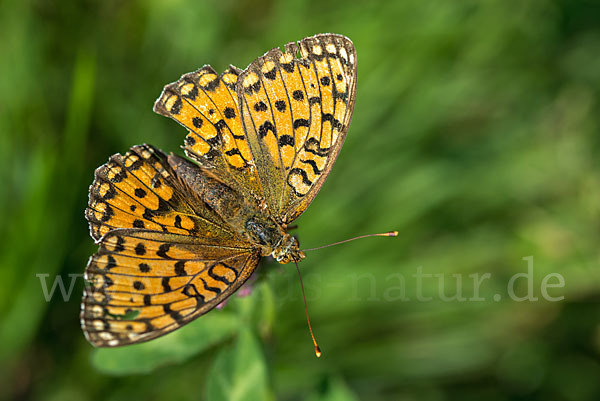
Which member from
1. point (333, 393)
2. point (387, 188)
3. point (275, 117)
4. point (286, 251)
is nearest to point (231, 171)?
point (275, 117)

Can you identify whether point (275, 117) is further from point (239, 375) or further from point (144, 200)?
point (239, 375)

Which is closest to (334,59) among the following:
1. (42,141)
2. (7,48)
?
(42,141)

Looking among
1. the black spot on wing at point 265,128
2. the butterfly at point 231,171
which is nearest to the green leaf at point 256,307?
the butterfly at point 231,171

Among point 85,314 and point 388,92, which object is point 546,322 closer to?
point 388,92

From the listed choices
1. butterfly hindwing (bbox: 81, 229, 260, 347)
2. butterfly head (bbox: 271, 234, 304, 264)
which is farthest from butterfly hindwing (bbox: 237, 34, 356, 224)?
butterfly hindwing (bbox: 81, 229, 260, 347)

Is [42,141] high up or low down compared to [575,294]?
up
